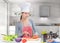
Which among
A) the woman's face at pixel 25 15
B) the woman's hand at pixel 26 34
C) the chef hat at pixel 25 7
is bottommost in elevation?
the woman's hand at pixel 26 34

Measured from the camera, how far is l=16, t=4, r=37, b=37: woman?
2100 millimetres

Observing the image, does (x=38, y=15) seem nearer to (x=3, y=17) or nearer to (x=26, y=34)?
(x=26, y=34)

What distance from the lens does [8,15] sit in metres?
2.11

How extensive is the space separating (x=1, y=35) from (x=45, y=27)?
1.85ft

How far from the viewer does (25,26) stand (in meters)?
2.11

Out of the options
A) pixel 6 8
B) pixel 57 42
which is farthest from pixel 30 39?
pixel 6 8

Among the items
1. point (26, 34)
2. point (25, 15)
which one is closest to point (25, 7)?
point (25, 15)

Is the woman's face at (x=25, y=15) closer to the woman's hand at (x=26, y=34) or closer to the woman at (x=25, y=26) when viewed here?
the woman at (x=25, y=26)

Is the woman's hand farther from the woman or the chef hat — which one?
the chef hat

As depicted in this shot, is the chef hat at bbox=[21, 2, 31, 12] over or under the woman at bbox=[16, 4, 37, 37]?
over

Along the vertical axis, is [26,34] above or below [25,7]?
below

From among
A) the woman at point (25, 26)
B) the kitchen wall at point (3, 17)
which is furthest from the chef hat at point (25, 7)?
the kitchen wall at point (3, 17)

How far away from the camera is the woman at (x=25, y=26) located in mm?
2100

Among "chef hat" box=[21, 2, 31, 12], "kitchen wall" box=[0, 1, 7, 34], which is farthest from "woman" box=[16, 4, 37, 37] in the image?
"kitchen wall" box=[0, 1, 7, 34]
